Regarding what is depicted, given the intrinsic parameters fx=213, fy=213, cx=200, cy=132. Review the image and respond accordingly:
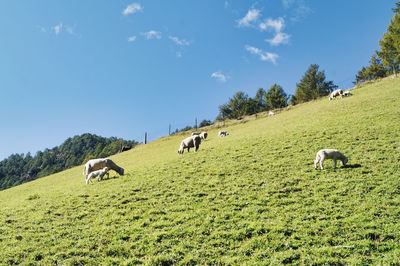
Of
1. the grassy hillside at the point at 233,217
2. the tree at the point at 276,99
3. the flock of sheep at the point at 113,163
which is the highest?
the tree at the point at 276,99

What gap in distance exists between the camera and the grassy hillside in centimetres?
690

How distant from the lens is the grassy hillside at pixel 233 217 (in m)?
6.90

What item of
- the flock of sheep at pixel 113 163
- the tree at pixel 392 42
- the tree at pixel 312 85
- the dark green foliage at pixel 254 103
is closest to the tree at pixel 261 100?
the dark green foliage at pixel 254 103

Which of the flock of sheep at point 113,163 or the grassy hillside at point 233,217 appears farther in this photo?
the flock of sheep at point 113,163

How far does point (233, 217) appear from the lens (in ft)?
30.3

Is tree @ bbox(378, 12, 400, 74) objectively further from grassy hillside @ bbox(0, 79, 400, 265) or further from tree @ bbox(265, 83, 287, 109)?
grassy hillside @ bbox(0, 79, 400, 265)

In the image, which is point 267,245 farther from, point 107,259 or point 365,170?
point 365,170

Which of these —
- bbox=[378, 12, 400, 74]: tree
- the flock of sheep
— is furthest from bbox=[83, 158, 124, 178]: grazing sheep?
bbox=[378, 12, 400, 74]: tree

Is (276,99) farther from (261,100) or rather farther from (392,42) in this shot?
(392,42)

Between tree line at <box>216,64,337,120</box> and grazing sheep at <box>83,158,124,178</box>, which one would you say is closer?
grazing sheep at <box>83,158,124,178</box>

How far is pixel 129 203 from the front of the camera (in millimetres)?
12016

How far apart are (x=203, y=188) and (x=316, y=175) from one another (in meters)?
6.88

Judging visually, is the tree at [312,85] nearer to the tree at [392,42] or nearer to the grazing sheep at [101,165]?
the tree at [392,42]

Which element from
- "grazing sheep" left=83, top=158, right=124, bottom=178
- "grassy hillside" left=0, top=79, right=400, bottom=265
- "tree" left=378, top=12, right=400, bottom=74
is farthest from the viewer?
"tree" left=378, top=12, right=400, bottom=74
